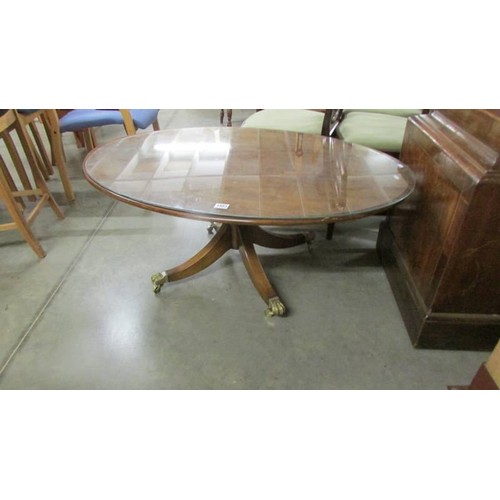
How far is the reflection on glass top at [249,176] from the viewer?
3.27 feet

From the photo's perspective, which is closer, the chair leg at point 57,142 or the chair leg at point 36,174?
the chair leg at point 36,174

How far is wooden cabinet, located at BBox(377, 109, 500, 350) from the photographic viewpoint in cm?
96

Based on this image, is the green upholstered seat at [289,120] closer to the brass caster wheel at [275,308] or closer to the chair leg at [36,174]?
the brass caster wheel at [275,308]

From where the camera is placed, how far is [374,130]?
1791mm

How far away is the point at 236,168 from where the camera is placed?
49.3 inches

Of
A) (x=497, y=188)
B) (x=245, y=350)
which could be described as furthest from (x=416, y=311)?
(x=245, y=350)

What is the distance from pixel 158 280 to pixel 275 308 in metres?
0.55

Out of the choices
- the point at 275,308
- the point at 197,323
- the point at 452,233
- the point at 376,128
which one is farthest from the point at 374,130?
the point at 197,323

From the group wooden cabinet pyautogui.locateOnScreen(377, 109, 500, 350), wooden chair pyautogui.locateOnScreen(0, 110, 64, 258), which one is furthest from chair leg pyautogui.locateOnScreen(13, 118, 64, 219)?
wooden cabinet pyautogui.locateOnScreen(377, 109, 500, 350)

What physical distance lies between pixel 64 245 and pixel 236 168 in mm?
1225

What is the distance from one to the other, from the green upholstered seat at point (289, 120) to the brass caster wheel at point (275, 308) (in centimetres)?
104

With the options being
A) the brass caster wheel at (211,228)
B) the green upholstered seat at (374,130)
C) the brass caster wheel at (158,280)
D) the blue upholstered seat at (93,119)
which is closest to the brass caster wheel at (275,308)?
the brass caster wheel at (158,280)

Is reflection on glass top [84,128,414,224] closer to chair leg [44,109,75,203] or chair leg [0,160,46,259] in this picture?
chair leg [0,160,46,259]

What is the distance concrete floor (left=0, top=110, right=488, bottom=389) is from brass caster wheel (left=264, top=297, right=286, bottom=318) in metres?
0.03
